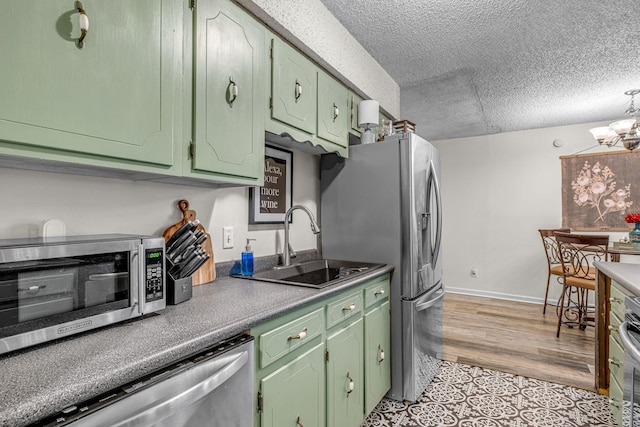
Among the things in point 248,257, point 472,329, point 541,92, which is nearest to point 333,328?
point 248,257

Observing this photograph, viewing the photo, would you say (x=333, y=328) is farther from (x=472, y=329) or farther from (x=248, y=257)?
(x=472, y=329)

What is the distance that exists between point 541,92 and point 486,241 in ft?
7.46

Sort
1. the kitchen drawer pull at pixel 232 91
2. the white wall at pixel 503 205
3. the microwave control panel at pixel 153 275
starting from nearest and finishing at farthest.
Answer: the microwave control panel at pixel 153 275 → the kitchen drawer pull at pixel 232 91 → the white wall at pixel 503 205

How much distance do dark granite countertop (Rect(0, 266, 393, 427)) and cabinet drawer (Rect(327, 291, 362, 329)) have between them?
0.25 metres

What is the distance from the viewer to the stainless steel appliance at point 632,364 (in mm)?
1397

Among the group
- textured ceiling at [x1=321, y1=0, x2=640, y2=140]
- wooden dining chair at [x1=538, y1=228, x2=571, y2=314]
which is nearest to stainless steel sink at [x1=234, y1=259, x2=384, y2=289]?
textured ceiling at [x1=321, y1=0, x2=640, y2=140]

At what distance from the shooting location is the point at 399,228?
2217mm

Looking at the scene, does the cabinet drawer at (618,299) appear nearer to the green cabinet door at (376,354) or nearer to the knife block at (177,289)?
the green cabinet door at (376,354)

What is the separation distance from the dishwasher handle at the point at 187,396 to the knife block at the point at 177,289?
355mm

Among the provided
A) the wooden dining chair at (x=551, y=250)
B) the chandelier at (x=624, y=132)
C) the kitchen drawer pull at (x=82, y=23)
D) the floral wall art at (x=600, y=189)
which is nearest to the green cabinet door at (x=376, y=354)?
the kitchen drawer pull at (x=82, y=23)

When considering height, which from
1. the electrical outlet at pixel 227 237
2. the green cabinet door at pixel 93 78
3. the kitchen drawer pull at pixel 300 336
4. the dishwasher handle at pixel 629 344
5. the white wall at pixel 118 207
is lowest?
the dishwasher handle at pixel 629 344

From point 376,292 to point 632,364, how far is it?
1.17 meters

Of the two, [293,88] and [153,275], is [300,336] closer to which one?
[153,275]

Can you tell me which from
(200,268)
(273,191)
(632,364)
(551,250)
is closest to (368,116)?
(273,191)
